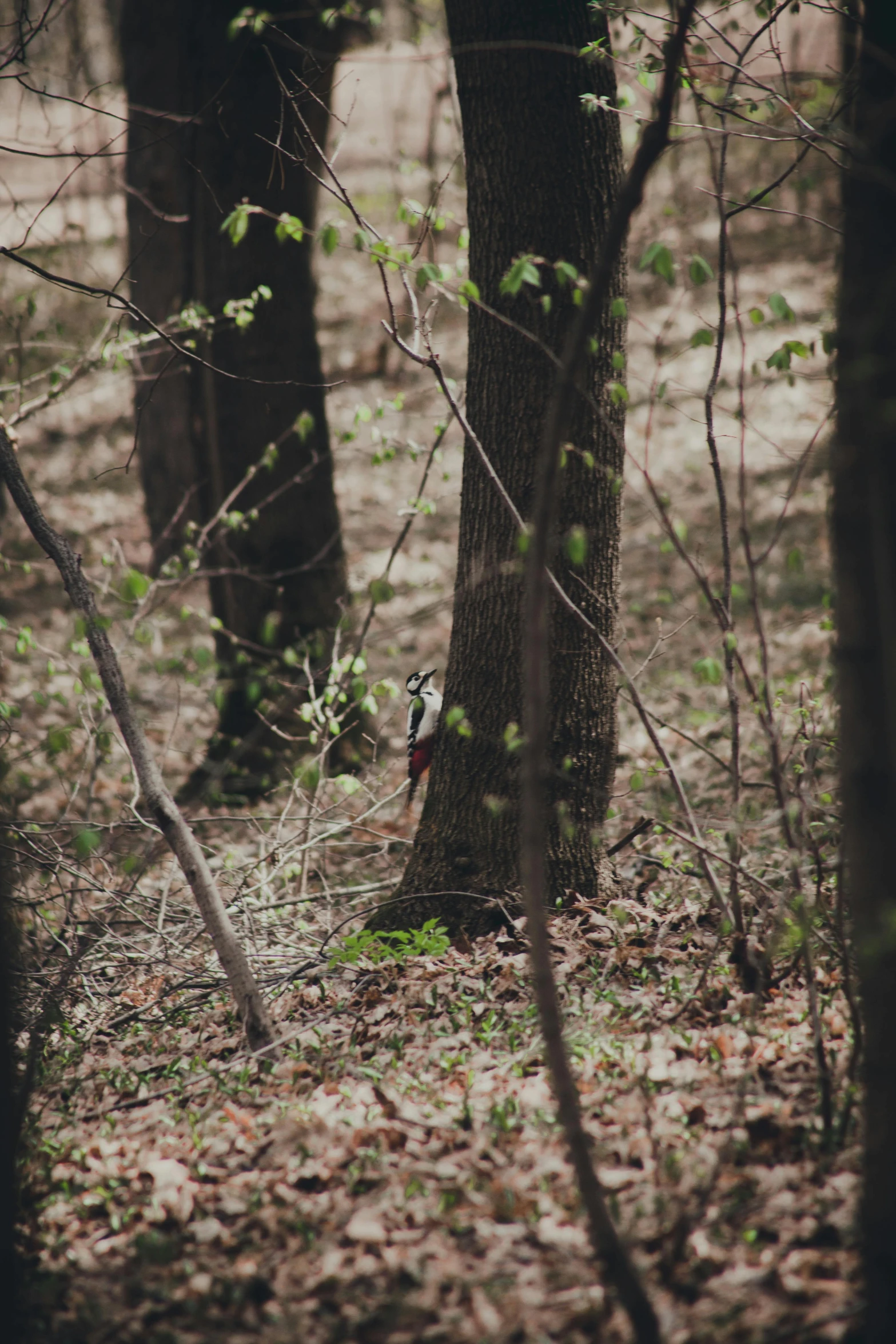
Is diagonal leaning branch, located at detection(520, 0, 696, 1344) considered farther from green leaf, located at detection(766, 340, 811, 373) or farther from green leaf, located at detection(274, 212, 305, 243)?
green leaf, located at detection(274, 212, 305, 243)

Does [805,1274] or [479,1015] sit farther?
[479,1015]

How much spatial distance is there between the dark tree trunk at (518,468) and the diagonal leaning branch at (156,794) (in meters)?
0.83

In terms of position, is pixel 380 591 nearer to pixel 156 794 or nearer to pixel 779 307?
pixel 156 794

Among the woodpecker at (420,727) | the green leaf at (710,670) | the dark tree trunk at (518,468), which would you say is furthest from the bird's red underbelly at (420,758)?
the green leaf at (710,670)

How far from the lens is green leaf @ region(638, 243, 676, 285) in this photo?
9.05 ft

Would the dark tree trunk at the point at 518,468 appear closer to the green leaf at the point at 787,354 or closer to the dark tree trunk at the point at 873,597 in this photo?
the green leaf at the point at 787,354

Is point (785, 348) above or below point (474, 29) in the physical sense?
below

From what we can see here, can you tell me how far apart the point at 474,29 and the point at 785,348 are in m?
1.76

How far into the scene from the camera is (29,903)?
3592mm

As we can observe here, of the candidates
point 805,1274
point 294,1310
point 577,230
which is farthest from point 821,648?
point 294,1310

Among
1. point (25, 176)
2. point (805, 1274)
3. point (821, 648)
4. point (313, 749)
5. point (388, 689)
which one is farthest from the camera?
point (25, 176)

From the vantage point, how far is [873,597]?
1959 mm

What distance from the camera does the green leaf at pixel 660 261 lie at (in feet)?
9.05

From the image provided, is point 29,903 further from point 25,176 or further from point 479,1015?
point 25,176
